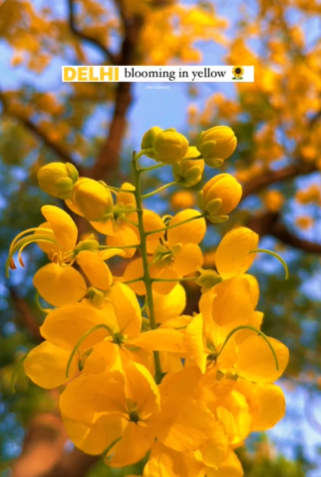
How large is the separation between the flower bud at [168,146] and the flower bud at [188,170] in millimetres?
23

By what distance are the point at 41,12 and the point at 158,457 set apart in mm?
1855

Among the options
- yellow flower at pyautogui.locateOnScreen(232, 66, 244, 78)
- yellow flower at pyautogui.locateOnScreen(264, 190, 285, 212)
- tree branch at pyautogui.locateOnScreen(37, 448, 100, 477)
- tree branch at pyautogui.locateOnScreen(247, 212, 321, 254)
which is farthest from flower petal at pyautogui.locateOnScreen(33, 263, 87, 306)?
yellow flower at pyautogui.locateOnScreen(264, 190, 285, 212)

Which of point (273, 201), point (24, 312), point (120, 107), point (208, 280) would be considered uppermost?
point (120, 107)

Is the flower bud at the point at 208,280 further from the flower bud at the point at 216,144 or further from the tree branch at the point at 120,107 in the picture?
the tree branch at the point at 120,107

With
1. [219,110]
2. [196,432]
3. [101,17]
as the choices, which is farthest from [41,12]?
[196,432]

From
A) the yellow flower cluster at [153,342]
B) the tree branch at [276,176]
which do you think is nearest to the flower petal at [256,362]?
the yellow flower cluster at [153,342]

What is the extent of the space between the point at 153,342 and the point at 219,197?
0.32 feet

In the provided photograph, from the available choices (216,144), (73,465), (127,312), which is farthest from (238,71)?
(73,465)

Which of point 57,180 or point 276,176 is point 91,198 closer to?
point 57,180

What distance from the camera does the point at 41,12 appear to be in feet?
5.96

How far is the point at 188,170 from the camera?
314mm

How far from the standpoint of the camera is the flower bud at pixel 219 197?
298 millimetres

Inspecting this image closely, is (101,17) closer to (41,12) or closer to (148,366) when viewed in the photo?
(41,12)

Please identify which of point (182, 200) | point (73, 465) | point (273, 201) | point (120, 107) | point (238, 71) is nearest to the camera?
point (238, 71)
